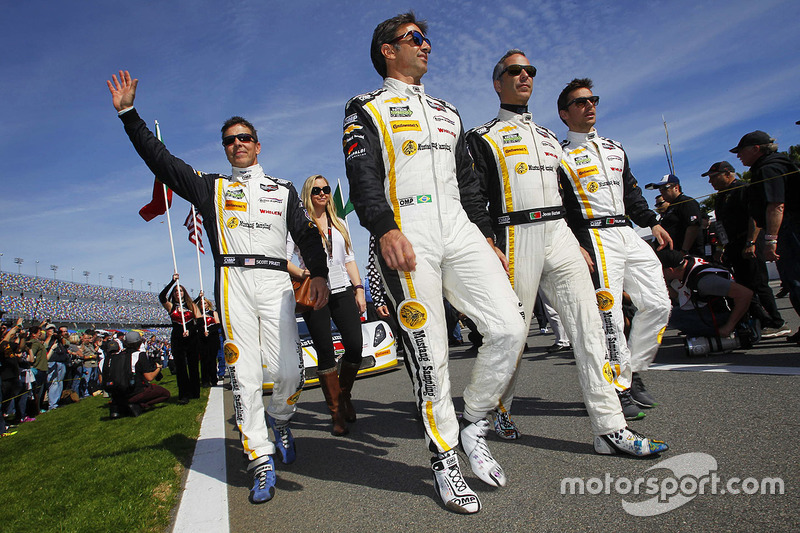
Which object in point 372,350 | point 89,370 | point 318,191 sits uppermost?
point 318,191

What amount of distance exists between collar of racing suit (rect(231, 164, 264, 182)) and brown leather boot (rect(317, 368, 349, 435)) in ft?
5.85

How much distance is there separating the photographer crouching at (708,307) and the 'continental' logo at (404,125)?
165 inches

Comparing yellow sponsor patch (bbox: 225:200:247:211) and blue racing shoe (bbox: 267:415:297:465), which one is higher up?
yellow sponsor patch (bbox: 225:200:247:211)

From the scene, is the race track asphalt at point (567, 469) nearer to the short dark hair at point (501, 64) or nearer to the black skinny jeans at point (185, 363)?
the short dark hair at point (501, 64)

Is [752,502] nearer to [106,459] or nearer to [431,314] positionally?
[431,314]

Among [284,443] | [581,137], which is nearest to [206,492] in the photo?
[284,443]

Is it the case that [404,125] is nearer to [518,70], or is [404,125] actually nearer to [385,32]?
[385,32]

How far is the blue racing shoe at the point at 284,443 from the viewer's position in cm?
354

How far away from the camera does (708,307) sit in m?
5.48

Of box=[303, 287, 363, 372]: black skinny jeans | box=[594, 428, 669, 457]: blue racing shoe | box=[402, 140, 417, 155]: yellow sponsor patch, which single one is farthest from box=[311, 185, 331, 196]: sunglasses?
box=[594, 428, 669, 457]: blue racing shoe

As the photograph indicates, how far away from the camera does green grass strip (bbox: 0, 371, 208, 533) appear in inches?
112

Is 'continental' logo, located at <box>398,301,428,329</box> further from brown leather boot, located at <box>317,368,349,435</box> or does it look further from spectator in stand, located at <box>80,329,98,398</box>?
spectator in stand, located at <box>80,329,98,398</box>

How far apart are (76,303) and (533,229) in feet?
284

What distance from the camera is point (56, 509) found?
3.25m
